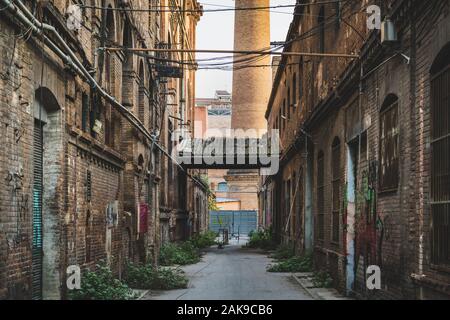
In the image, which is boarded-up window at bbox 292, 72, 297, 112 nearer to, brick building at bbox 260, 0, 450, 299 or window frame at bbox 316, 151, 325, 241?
brick building at bbox 260, 0, 450, 299

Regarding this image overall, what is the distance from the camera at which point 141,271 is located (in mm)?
14758

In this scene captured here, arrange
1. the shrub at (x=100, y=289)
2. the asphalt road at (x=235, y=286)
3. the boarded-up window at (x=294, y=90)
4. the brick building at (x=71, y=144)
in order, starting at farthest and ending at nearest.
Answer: the boarded-up window at (x=294, y=90) < the asphalt road at (x=235, y=286) < the shrub at (x=100, y=289) < the brick building at (x=71, y=144)

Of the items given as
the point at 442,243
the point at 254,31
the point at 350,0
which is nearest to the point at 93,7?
the point at 350,0

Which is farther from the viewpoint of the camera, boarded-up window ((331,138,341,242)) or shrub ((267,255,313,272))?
shrub ((267,255,313,272))

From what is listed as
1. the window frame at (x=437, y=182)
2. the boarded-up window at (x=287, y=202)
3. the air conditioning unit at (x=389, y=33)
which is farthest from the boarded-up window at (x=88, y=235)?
the boarded-up window at (x=287, y=202)

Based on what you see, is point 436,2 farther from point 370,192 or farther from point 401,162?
point 370,192

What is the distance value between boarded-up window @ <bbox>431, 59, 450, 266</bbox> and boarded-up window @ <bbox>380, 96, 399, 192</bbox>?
5.86ft

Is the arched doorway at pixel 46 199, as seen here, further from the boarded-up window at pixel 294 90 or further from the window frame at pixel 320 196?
the boarded-up window at pixel 294 90

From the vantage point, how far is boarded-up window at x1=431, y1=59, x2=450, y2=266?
7.17 m

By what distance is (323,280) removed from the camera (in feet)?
49.0

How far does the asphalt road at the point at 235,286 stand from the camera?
1290 centimetres

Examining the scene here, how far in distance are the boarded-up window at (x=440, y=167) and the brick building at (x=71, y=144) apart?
5.00m

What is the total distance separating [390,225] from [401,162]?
1.18 metres

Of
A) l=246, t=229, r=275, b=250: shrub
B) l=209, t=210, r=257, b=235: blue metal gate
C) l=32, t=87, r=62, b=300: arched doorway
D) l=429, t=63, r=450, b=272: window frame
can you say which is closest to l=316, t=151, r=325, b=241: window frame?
l=32, t=87, r=62, b=300: arched doorway
